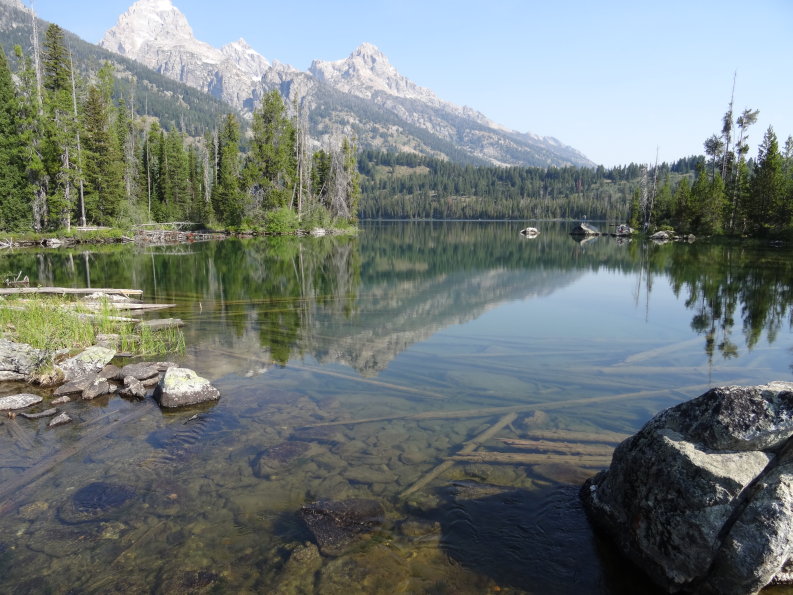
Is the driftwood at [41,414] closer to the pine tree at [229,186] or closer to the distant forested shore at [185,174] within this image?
the distant forested shore at [185,174]

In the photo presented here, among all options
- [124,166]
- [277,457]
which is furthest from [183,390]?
[124,166]

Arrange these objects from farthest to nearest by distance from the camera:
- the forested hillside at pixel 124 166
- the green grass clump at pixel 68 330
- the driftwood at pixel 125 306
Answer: the forested hillside at pixel 124 166
the driftwood at pixel 125 306
the green grass clump at pixel 68 330

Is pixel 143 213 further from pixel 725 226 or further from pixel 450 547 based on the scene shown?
pixel 725 226

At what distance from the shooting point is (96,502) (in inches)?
276

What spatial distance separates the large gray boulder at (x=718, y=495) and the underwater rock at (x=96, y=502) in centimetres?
673

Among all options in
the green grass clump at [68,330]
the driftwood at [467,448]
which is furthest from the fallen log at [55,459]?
the driftwood at [467,448]

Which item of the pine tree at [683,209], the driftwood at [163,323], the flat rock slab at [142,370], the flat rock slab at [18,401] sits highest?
the pine tree at [683,209]

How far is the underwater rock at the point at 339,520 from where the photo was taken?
6129mm

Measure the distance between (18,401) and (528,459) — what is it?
33.2ft

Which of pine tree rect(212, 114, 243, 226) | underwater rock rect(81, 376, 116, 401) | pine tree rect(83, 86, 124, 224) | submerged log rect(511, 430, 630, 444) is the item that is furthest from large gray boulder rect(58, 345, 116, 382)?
pine tree rect(212, 114, 243, 226)

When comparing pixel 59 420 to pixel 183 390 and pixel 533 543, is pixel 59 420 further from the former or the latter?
pixel 533 543

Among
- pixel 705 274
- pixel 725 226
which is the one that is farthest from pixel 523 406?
pixel 725 226

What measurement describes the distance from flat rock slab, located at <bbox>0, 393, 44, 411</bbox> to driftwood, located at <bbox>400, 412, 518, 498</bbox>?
828 cm

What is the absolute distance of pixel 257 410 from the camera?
1020 centimetres
